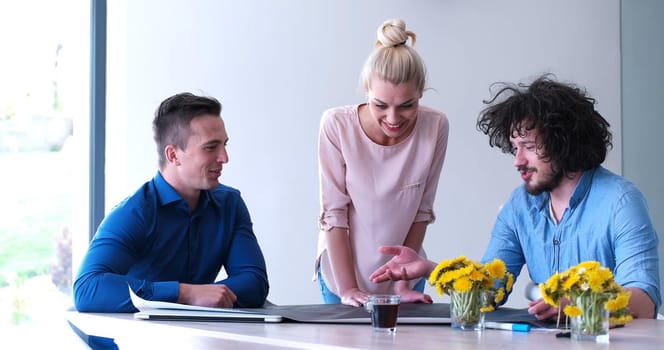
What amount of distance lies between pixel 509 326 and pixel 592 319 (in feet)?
0.86

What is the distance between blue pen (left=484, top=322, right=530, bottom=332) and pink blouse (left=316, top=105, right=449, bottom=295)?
886mm

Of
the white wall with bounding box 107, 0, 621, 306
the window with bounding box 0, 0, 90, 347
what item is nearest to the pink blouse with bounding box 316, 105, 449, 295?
the white wall with bounding box 107, 0, 621, 306

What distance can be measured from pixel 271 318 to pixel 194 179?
80cm

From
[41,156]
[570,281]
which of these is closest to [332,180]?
[570,281]

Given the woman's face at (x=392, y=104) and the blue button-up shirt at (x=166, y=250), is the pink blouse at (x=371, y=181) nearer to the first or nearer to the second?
the woman's face at (x=392, y=104)

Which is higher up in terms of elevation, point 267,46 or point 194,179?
point 267,46

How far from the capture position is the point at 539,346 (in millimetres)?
1674

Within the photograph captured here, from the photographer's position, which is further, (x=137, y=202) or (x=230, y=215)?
(x=230, y=215)

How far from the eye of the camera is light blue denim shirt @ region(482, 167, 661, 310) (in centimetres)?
226

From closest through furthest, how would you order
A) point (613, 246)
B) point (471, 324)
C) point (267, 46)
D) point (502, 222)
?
point (471, 324)
point (613, 246)
point (502, 222)
point (267, 46)

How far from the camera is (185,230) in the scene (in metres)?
2.79

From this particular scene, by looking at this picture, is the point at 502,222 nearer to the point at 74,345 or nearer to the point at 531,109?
the point at 531,109

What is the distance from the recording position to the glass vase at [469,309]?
1965mm

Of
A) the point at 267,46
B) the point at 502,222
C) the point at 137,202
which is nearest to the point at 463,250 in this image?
the point at 267,46
